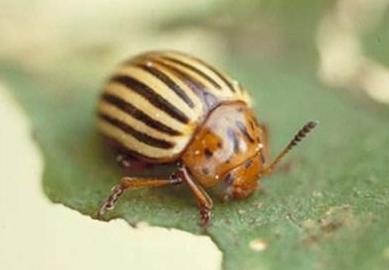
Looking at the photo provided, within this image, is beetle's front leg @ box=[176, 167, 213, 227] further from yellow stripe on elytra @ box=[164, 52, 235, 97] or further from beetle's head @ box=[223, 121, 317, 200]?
yellow stripe on elytra @ box=[164, 52, 235, 97]

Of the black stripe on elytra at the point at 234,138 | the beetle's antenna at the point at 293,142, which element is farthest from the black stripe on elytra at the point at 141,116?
the beetle's antenna at the point at 293,142

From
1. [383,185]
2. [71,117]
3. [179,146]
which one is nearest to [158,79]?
[179,146]

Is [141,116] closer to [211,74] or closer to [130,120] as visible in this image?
[130,120]

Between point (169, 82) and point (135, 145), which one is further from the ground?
point (169, 82)

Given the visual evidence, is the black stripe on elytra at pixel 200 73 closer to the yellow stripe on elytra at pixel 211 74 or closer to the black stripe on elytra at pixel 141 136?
the yellow stripe on elytra at pixel 211 74

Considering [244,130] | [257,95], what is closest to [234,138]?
[244,130]

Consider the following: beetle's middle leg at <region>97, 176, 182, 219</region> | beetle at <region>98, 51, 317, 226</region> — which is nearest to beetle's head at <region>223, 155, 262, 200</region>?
beetle at <region>98, 51, 317, 226</region>
